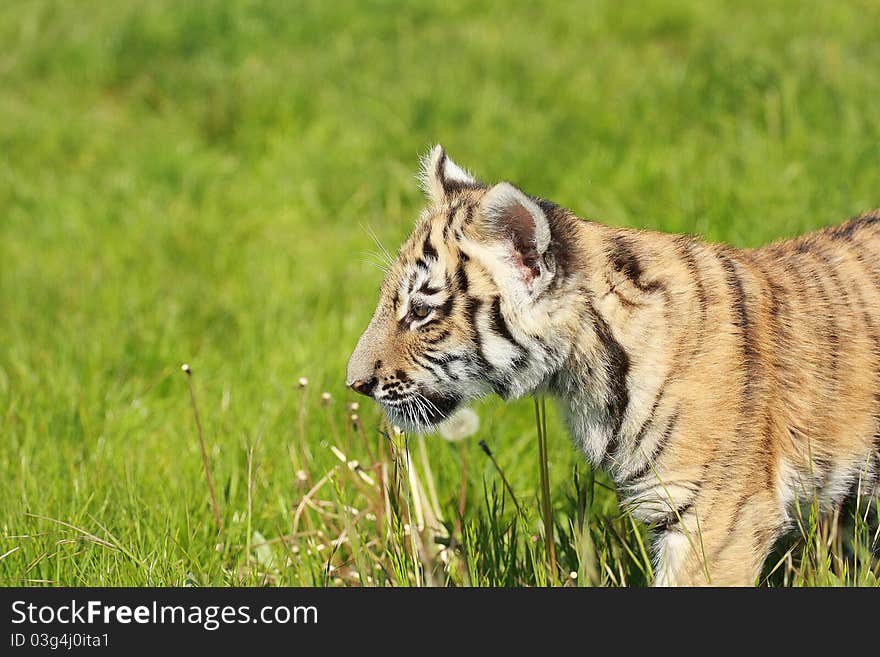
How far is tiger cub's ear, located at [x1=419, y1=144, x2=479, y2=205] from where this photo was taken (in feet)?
11.4

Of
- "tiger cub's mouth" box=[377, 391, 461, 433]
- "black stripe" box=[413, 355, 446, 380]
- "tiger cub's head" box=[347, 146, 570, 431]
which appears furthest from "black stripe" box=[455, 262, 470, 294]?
"tiger cub's mouth" box=[377, 391, 461, 433]

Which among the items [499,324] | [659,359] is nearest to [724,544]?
[659,359]

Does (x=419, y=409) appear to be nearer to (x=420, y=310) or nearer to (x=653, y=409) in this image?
(x=420, y=310)

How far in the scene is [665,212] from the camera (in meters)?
5.56

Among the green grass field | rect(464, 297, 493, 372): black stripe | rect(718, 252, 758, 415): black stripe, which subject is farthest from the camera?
the green grass field

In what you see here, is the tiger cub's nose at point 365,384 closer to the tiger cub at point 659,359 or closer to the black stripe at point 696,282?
the tiger cub at point 659,359

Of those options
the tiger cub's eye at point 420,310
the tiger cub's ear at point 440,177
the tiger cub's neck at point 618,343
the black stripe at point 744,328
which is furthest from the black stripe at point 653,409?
the tiger cub's ear at point 440,177

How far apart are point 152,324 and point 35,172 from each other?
2440 millimetres

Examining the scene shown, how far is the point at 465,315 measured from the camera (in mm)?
3090

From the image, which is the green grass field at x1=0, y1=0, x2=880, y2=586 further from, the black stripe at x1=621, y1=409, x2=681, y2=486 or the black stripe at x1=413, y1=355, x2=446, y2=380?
the black stripe at x1=413, y1=355, x2=446, y2=380

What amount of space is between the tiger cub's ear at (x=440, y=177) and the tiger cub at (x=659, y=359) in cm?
22

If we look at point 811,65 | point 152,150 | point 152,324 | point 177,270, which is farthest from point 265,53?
point 811,65

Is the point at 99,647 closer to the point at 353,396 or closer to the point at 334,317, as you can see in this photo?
the point at 353,396

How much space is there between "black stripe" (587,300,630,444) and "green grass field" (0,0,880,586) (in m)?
0.30
